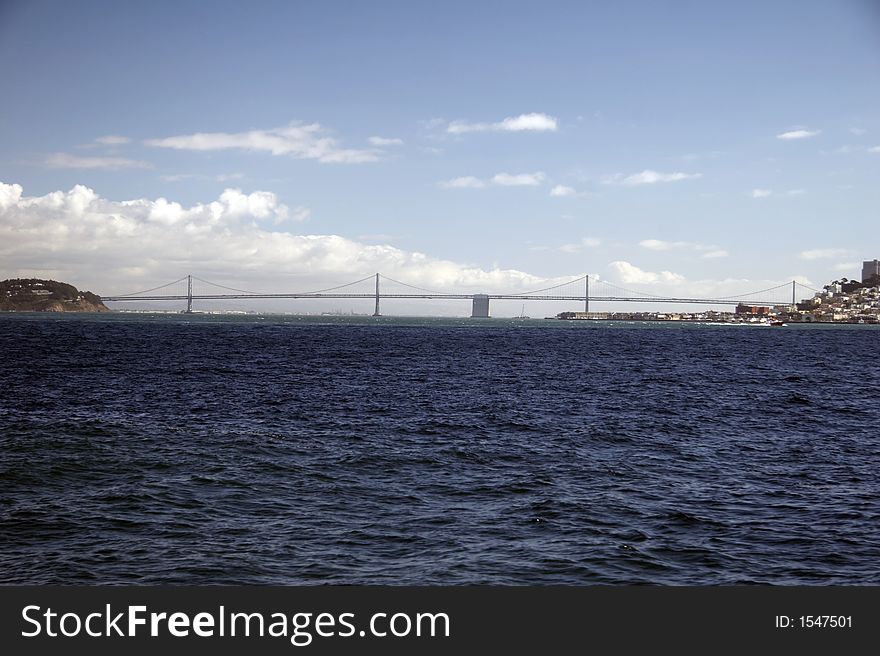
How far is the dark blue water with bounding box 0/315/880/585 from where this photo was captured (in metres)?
13.1

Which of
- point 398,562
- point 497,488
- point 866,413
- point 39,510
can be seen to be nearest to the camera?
point 398,562

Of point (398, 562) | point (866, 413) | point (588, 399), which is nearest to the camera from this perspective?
point (398, 562)

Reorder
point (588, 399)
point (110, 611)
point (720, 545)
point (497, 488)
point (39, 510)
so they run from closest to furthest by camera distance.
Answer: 1. point (110, 611)
2. point (720, 545)
3. point (39, 510)
4. point (497, 488)
5. point (588, 399)

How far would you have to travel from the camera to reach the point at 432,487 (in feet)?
60.6

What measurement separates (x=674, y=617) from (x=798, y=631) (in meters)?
1.51

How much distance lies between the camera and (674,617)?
31.1 feet

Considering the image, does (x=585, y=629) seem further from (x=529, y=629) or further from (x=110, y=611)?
(x=110, y=611)

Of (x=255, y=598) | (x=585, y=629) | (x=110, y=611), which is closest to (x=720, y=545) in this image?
(x=585, y=629)

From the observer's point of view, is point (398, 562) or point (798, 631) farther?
point (398, 562)

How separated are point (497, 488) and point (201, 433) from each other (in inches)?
470

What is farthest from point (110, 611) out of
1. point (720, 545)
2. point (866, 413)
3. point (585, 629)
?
point (866, 413)

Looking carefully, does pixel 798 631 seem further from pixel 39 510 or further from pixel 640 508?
pixel 39 510

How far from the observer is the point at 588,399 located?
37.5m

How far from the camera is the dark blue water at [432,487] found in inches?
517
